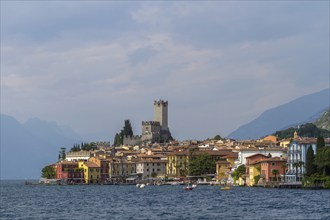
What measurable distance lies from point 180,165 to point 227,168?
1868 cm

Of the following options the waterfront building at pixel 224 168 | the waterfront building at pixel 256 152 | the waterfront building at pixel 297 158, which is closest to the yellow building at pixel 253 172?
the waterfront building at pixel 297 158

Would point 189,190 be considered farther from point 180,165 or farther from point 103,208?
point 180,165

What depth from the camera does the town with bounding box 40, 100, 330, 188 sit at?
93.8 meters

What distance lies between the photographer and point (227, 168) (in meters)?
127

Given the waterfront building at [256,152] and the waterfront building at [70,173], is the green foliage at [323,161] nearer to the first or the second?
the waterfront building at [256,152]

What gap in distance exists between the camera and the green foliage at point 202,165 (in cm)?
13350

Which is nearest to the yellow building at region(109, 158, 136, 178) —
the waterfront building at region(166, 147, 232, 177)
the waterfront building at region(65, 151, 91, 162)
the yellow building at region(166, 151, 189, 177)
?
the waterfront building at region(166, 147, 232, 177)

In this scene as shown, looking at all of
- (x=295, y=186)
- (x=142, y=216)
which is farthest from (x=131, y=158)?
(x=142, y=216)

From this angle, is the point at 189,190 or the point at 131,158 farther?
the point at 131,158

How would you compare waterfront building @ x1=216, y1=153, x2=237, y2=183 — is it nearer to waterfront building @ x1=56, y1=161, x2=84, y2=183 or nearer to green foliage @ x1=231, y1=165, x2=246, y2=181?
green foliage @ x1=231, y1=165, x2=246, y2=181

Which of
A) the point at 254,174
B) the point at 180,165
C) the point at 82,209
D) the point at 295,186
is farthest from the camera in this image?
the point at 180,165

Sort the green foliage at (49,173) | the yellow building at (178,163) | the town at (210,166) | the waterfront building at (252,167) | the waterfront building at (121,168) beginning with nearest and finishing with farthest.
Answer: the town at (210,166), the waterfront building at (252,167), the yellow building at (178,163), the waterfront building at (121,168), the green foliage at (49,173)

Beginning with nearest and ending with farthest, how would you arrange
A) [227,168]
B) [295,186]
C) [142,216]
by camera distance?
[142,216]
[295,186]
[227,168]

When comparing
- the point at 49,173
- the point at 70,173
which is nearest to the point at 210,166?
the point at 70,173
